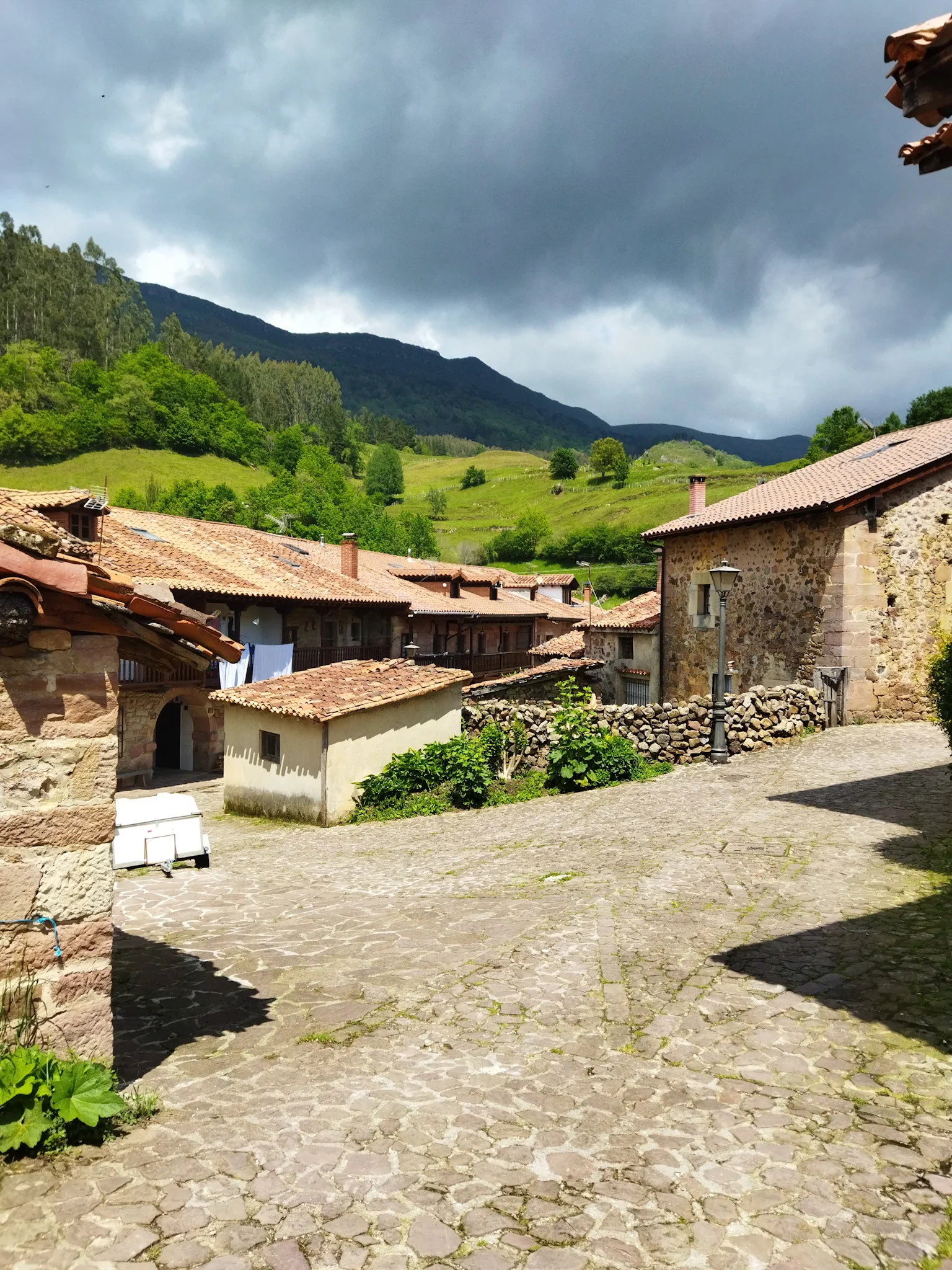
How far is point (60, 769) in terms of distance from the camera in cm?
447

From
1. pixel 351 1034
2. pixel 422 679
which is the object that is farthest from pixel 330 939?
pixel 422 679

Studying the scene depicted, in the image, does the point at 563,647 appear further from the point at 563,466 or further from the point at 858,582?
the point at 563,466

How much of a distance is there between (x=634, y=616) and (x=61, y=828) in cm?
2605

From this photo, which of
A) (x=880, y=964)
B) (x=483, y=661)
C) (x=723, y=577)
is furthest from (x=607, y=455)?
(x=880, y=964)

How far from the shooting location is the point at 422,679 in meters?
19.6

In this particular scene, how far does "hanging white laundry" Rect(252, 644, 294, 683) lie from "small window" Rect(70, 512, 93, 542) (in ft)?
18.6

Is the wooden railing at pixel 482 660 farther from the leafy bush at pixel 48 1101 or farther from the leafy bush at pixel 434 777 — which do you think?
the leafy bush at pixel 48 1101

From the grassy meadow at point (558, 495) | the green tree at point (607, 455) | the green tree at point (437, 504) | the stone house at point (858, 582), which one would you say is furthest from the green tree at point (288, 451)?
the stone house at point (858, 582)

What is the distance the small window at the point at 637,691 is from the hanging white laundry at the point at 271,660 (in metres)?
11.4

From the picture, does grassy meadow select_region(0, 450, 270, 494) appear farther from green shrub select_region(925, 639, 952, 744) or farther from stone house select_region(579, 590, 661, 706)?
green shrub select_region(925, 639, 952, 744)

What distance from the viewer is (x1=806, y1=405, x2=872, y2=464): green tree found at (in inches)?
2391

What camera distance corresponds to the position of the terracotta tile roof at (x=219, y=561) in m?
23.8

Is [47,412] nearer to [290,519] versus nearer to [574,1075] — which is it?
[290,519]

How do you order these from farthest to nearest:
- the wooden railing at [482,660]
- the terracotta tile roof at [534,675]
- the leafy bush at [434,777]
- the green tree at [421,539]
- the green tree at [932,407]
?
the green tree at [421,539] → the green tree at [932,407] → the wooden railing at [482,660] → the terracotta tile roof at [534,675] → the leafy bush at [434,777]
